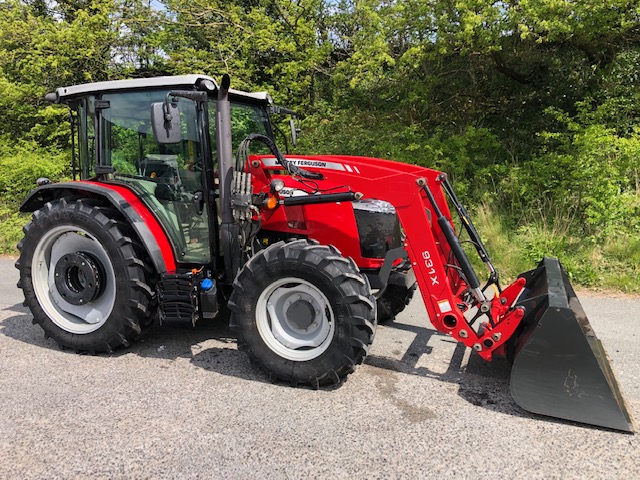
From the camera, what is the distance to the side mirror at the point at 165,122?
334 cm

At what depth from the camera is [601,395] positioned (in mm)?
2789

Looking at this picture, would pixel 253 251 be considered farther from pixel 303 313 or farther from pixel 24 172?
pixel 24 172

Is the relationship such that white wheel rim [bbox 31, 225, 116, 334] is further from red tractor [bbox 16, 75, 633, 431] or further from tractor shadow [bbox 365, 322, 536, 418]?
tractor shadow [bbox 365, 322, 536, 418]

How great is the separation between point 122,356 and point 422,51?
6.77 metres

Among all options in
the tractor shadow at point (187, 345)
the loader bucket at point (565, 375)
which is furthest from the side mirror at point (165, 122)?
the loader bucket at point (565, 375)

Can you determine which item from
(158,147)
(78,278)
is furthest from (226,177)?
(78,278)

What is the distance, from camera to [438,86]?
9492 mm

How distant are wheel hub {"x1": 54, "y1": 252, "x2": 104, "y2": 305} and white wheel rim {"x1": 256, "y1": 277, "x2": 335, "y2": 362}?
1.50 meters

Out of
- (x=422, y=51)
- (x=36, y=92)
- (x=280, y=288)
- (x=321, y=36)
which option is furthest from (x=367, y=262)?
(x=36, y=92)

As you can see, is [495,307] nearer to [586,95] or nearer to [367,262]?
[367,262]

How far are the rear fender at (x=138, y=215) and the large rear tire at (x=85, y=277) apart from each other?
0.13m

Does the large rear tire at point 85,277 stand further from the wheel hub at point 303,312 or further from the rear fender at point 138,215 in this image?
the wheel hub at point 303,312

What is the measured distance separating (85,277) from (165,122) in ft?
5.08

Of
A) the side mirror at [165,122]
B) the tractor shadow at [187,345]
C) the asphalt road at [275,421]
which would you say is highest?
the side mirror at [165,122]
